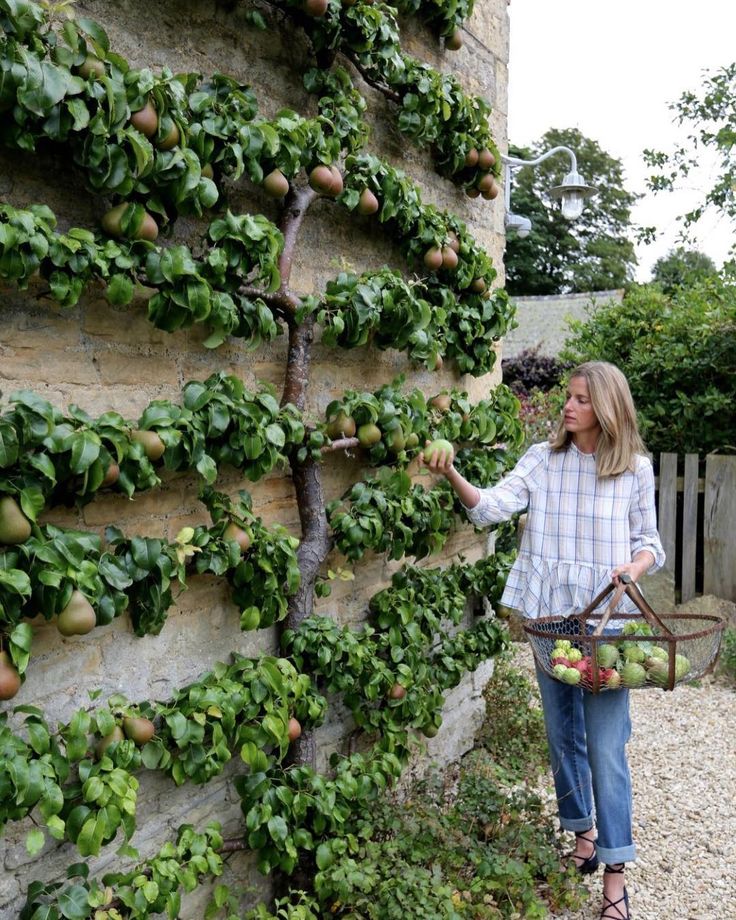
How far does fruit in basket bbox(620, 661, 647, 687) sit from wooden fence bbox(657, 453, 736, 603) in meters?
4.27

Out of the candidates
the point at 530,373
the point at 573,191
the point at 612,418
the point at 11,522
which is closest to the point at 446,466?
the point at 612,418

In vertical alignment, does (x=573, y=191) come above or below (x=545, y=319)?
below

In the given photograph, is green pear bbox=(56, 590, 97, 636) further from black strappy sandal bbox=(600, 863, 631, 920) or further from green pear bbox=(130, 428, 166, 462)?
black strappy sandal bbox=(600, 863, 631, 920)

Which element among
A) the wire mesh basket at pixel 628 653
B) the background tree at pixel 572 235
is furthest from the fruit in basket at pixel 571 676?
the background tree at pixel 572 235

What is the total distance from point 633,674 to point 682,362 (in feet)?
16.0

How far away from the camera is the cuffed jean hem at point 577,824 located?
335 centimetres

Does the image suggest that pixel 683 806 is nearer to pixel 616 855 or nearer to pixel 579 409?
pixel 616 855

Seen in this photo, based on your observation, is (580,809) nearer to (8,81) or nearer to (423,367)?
(423,367)

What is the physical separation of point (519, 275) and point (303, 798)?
103 feet

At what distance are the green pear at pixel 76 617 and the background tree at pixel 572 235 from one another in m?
31.0

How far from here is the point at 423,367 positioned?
3891 mm

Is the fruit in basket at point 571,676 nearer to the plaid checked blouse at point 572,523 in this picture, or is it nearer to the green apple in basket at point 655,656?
the green apple in basket at point 655,656

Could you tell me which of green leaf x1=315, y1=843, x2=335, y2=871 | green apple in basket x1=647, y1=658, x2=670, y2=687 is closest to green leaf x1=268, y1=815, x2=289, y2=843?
green leaf x1=315, y1=843, x2=335, y2=871

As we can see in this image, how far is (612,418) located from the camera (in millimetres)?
3037
